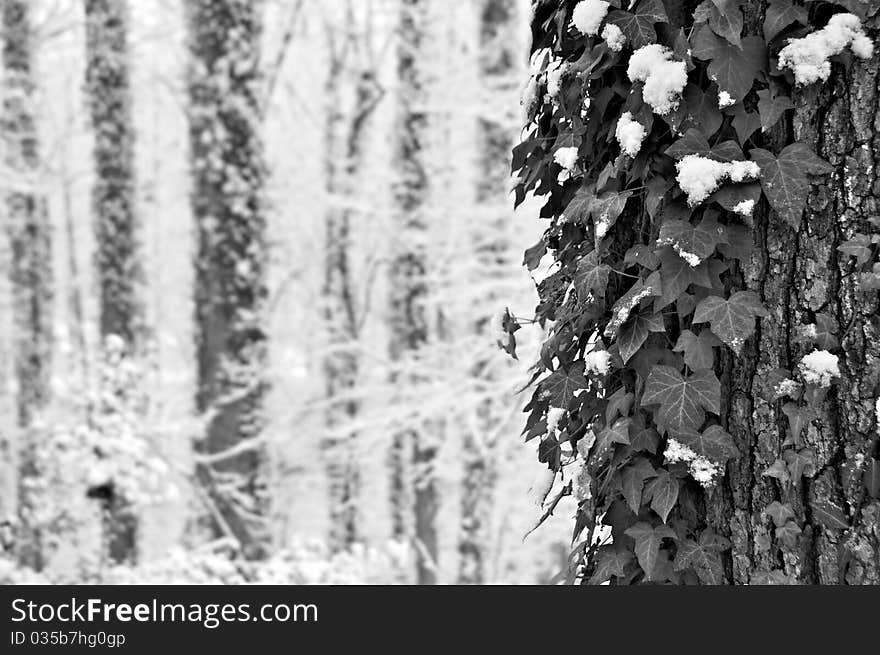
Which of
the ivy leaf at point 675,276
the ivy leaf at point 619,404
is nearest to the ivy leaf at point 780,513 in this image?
the ivy leaf at point 619,404

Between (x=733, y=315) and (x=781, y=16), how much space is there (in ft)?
1.93

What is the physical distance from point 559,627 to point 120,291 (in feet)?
23.7

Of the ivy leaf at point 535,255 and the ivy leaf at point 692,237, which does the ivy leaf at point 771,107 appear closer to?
the ivy leaf at point 692,237

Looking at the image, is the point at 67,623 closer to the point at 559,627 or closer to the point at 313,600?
the point at 313,600

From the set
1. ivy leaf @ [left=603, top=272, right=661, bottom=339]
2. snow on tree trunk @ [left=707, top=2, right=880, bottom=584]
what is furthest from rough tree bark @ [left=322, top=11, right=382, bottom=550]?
snow on tree trunk @ [left=707, top=2, right=880, bottom=584]

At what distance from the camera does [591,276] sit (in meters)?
1.67

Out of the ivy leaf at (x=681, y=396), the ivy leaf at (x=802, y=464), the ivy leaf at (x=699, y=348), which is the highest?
the ivy leaf at (x=699, y=348)

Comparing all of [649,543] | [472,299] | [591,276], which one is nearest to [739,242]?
[591,276]

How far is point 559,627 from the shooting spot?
1.58m

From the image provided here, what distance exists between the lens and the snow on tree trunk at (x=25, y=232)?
11.0 meters

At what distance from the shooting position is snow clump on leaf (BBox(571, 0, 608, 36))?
1635mm

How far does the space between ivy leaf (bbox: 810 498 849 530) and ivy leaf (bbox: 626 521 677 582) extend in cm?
27

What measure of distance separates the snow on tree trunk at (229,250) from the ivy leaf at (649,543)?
5200mm

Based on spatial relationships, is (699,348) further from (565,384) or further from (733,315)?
(565,384)
